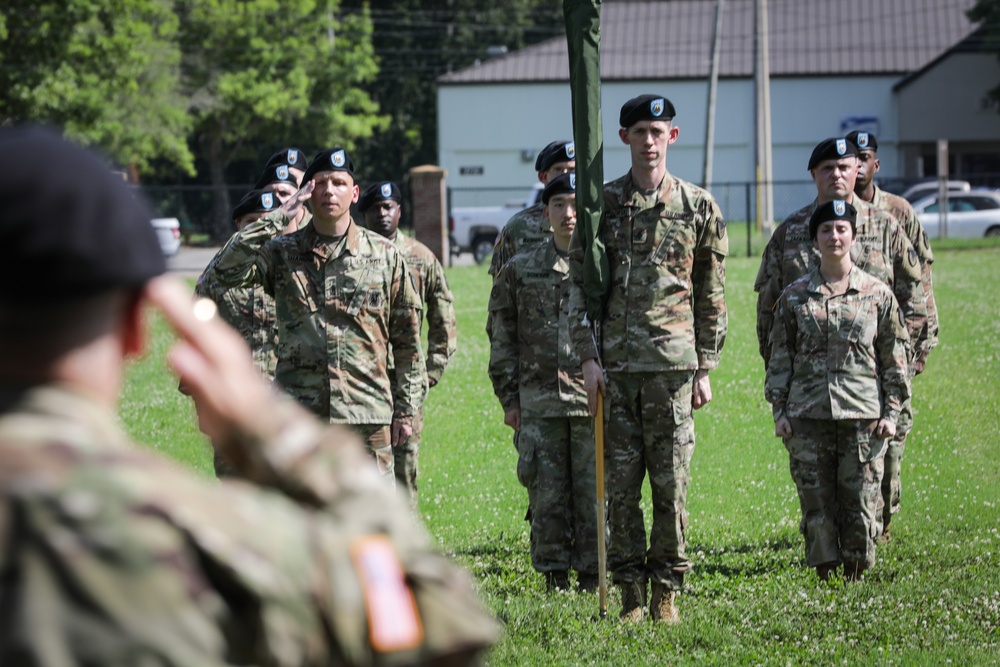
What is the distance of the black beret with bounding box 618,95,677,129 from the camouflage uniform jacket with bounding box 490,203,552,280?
131 cm

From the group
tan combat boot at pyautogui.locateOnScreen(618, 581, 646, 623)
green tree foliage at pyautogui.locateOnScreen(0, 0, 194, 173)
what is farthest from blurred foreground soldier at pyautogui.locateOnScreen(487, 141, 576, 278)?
green tree foliage at pyautogui.locateOnScreen(0, 0, 194, 173)

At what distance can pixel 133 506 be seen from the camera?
160cm

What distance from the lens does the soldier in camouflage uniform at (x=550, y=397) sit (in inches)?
312

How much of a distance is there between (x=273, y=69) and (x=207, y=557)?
169 feet

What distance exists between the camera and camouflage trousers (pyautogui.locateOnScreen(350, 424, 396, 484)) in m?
6.88

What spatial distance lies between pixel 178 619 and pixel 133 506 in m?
0.15

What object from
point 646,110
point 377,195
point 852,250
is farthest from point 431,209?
point 646,110

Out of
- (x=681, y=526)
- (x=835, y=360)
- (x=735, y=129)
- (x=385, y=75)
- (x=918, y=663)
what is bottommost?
(x=918, y=663)

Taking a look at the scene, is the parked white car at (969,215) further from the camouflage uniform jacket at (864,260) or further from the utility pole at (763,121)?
the camouflage uniform jacket at (864,260)

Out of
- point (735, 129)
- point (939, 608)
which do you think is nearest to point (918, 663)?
point (939, 608)

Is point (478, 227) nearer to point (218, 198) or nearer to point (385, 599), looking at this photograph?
point (218, 198)

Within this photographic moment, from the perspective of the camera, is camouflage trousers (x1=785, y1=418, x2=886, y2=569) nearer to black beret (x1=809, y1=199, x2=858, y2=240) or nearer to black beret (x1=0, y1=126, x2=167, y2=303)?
black beret (x1=809, y1=199, x2=858, y2=240)

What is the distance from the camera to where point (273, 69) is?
169 feet

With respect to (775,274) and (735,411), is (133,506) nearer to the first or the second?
(775,274)
